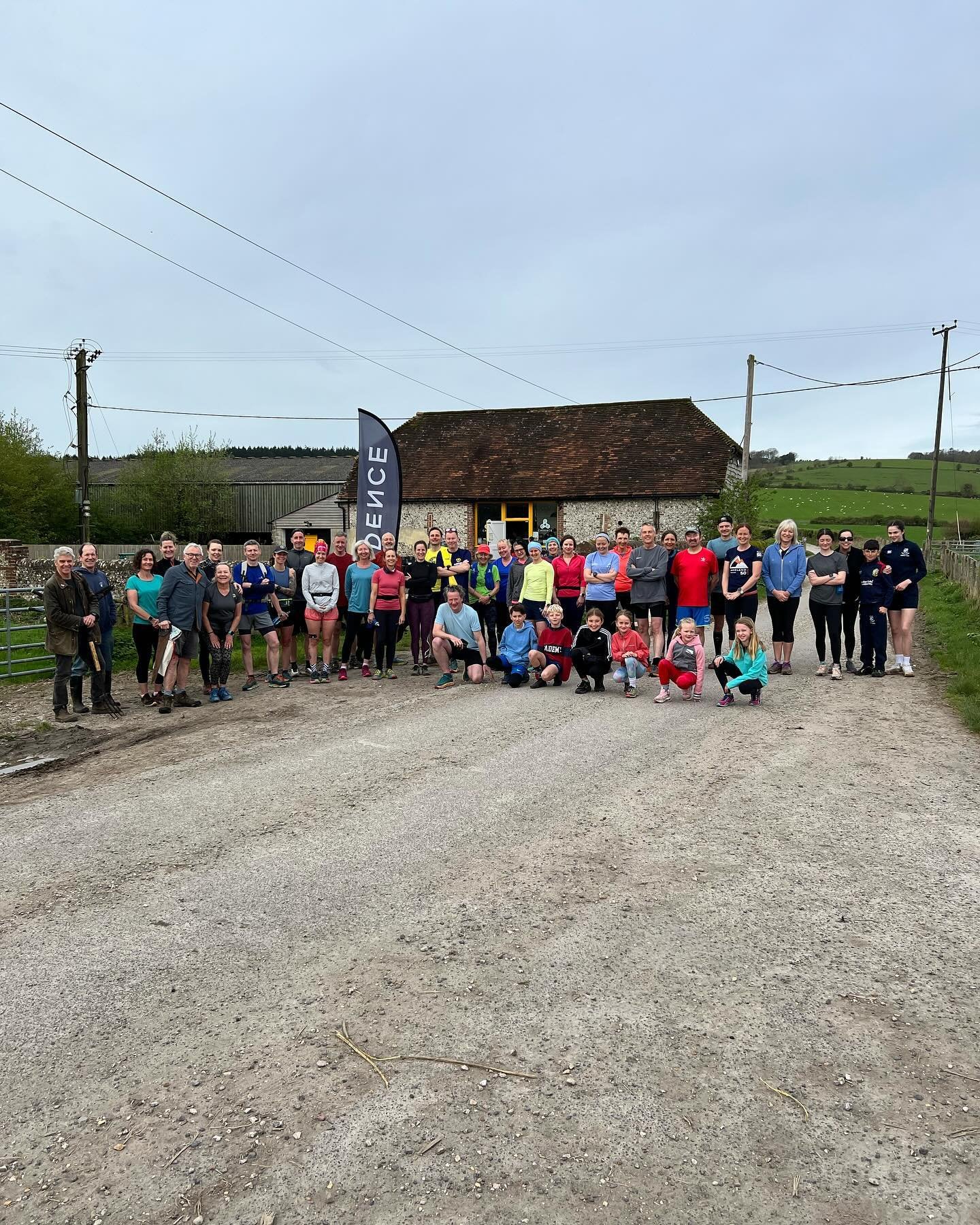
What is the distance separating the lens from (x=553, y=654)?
34.0 ft

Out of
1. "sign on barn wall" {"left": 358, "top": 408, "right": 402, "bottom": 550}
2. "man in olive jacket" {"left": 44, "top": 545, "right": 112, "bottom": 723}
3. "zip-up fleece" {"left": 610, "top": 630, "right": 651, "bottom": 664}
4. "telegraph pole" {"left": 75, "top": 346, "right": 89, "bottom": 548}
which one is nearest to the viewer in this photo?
"man in olive jacket" {"left": 44, "top": 545, "right": 112, "bottom": 723}

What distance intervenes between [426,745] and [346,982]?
390 cm

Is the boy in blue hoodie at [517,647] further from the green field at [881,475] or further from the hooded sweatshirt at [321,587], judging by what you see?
the green field at [881,475]

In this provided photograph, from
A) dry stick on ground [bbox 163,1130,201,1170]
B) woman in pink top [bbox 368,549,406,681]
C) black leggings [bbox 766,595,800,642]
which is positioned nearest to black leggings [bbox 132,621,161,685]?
woman in pink top [bbox 368,549,406,681]

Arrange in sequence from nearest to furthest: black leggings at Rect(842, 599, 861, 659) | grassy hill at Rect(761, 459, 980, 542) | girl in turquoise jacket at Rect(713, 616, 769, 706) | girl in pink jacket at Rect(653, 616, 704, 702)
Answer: girl in turquoise jacket at Rect(713, 616, 769, 706) → girl in pink jacket at Rect(653, 616, 704, 702) → black leggings at Rect(842, 599, 861, 659) → grassy hill at Rect(761, 459, 980, 542)

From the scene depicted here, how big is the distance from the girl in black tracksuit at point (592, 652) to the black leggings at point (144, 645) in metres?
4.85

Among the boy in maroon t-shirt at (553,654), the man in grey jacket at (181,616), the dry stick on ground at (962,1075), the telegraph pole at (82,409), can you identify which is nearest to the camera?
the dry stick on ground at (962,1075)

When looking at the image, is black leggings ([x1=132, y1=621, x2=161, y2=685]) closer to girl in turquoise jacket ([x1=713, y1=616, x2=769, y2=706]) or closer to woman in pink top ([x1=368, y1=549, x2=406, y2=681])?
woman in pink top ([x1=368, y1=549, x2=406, y2=681])

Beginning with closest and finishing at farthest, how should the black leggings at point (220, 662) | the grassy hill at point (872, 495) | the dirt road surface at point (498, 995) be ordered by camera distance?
the dirt road surface at point (498, 995), the black leggings at point (220, 662), the grassy hill at point (872, 495)

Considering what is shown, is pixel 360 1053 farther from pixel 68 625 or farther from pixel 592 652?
pixel 68 625

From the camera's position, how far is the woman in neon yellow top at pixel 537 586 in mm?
11141

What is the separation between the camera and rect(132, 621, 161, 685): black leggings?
9.79 meters

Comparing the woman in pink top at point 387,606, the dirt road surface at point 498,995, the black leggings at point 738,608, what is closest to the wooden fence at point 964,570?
the black leggings at point 738,608

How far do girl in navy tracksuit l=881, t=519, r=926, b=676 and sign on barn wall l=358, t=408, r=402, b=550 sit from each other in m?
7.87
